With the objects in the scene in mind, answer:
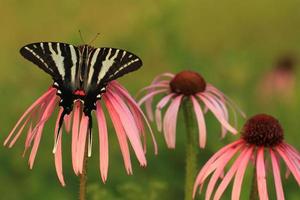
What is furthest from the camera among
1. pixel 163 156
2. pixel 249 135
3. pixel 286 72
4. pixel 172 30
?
pixel 286 72

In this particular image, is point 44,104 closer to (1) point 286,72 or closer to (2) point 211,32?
(1) point 286,72

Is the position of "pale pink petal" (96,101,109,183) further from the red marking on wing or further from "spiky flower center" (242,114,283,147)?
"spiky flower center" (242,114,283,147)

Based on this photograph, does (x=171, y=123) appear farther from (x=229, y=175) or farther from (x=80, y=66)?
(x=80, y=66)

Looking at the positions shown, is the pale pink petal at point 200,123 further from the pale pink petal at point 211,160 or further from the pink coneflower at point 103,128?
the pink coneflower at point 103,128

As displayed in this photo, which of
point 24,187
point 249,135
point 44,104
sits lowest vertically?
point 24,187

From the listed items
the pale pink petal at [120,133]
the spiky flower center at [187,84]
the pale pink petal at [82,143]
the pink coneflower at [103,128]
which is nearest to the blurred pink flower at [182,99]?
the spiky flower center at [187,84]

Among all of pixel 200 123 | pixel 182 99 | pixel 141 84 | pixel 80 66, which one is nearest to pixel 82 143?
pixel 80 66

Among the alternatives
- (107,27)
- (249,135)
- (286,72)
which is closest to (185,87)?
(249,135)
